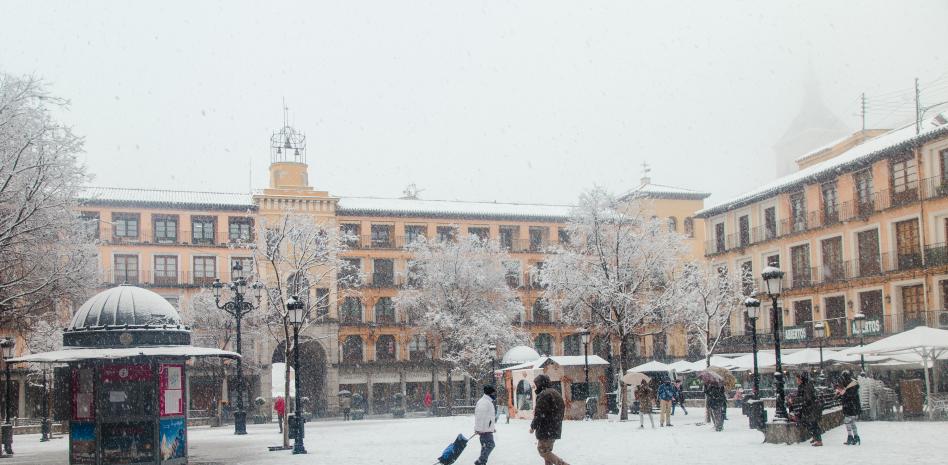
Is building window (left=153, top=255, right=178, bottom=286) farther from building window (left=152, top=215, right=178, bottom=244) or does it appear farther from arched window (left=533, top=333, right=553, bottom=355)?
arched window (left=533, top=333, right=553, bottom=355)

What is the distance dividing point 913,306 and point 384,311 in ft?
114

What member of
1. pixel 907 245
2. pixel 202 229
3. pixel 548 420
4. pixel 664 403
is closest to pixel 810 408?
pixel 548 420

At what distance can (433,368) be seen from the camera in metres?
65.1

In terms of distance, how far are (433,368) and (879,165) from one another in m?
31.1

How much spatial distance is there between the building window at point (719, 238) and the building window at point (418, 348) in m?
20.2

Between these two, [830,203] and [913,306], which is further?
[830,203]

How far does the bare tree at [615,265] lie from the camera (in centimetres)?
4078

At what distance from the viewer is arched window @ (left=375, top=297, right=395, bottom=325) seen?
6706 cm

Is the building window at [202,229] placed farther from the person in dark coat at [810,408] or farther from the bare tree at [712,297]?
the person in dark coat at [810,408]

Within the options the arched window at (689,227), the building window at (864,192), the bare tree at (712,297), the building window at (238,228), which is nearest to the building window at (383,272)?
the building window at (238,228)

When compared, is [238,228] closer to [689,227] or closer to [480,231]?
[480,231]

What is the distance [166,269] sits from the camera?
64.1 meters

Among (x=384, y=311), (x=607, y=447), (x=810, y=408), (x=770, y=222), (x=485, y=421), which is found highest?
(x=770, y=222)

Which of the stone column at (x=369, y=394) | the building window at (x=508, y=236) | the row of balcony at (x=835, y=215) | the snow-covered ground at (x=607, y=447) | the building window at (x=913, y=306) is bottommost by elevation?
the stone column at (x=369, y=394)
